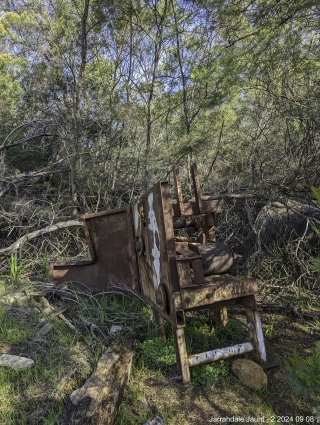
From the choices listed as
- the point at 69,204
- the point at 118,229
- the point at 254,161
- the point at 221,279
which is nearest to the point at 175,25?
the point at 254,161

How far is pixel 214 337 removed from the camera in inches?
116

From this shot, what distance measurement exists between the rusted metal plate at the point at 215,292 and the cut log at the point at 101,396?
26.1 inches

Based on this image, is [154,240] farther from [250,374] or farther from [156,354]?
[250,374]

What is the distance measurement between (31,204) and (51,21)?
14.6ft

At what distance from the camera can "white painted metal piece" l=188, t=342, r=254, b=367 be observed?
2.38 meters

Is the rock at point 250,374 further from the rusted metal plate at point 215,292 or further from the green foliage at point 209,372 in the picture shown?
the rusted metal plate at point 215,292

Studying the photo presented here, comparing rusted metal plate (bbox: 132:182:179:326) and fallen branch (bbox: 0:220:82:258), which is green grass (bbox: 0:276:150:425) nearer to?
rusted metal plate (bbox: 132:182:179:326)

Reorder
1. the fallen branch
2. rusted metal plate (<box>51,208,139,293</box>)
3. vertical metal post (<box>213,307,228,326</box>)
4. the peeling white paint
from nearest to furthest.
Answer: the peeling white paint
vertical metal post (<box>213,307,228,326</box>)
rusted metal plate (<box>51,208,139,293</box>)
the fallen branch

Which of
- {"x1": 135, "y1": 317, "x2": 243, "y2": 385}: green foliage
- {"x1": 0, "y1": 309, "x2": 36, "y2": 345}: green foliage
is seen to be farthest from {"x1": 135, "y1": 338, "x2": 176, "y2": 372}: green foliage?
{"x1": 0, "y1": 309, "x2": 36, "y2": 345}: green foliage

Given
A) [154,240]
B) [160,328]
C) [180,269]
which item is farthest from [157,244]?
[160,328]

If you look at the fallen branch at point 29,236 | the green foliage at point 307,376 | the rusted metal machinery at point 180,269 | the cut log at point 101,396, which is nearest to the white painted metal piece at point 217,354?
the rusted metal machinery at point 180,269

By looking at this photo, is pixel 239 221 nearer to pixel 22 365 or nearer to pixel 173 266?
pixel 173 266

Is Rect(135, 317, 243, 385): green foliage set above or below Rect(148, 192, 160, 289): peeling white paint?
below

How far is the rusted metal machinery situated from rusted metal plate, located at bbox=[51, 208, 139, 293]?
0.06 ft
